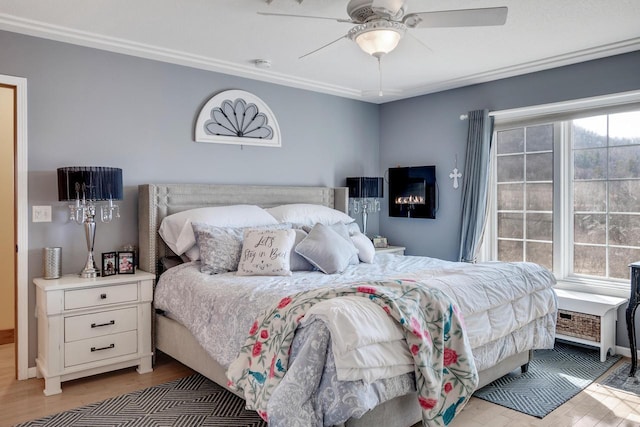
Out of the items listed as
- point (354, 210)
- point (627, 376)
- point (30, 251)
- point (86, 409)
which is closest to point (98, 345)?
point (86, 409)

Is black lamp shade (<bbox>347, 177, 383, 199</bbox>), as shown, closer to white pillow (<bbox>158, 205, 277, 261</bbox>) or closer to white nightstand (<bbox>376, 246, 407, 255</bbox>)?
white nightstand (<bbox>376, 246, 407, 255</bbox>)

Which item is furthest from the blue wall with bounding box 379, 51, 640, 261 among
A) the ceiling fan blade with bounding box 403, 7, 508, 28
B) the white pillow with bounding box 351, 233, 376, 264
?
the ceiling fan blade with bounding box 403, 7, 508, 28

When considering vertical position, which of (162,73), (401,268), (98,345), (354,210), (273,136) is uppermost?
(162,73)

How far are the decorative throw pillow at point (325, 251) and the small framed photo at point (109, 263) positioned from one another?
1.34 meters

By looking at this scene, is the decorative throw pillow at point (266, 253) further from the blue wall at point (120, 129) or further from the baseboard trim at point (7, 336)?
the baseboard trim at point (7, 336)

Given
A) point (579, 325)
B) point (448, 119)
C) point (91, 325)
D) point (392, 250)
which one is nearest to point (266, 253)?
point (91, 325)

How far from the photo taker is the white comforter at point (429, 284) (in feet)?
8.51

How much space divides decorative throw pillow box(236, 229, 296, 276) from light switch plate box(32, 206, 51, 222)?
1.41 metres

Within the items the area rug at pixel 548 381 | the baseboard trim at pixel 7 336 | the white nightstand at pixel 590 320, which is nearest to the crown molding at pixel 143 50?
the baseboard trim at pixel 7 336

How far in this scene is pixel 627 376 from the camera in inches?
131

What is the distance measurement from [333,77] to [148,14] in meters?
2.01

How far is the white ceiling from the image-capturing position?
9.44 feet

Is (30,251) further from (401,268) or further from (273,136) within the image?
(401,268)

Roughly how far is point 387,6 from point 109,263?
257 centimetres
